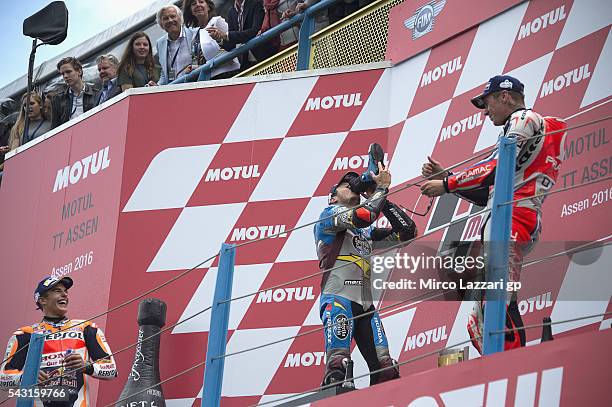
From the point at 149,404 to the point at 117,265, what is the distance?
1.30 metres

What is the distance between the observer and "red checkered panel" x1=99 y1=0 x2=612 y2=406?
7.91 m

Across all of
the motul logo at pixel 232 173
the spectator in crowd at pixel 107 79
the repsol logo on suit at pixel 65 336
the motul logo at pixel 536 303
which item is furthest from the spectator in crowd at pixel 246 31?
the motul logo at pixel 536 303

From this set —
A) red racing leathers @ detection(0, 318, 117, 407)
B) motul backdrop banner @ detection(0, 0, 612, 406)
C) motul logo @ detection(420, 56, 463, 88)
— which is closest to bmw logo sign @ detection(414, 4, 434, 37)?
motul backdrop banner @ detection(0, 0, 612, 406)

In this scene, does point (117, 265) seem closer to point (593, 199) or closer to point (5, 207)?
point (5, 207)

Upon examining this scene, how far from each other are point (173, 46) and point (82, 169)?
53.9 inches

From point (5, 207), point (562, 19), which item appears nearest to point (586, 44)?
point (562, 19)

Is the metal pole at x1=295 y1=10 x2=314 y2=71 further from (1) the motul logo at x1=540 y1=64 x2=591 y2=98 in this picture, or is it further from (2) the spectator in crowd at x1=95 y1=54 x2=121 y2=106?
(1) the motul logo at x1=540 y1=64 x2=591 y2=98

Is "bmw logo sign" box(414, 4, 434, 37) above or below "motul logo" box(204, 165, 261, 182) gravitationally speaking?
above

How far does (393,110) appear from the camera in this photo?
9031 mm

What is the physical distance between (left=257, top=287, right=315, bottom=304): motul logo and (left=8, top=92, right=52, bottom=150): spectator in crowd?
12.3 feet

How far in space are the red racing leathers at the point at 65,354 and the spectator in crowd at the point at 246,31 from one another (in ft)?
10.7

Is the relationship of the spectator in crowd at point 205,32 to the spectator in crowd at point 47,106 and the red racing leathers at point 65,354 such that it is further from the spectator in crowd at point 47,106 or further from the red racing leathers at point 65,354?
the red racing leathers at point 65,354

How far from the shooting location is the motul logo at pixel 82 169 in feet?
33.3

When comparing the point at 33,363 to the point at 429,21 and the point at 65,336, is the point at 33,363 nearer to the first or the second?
the point at 65,336
